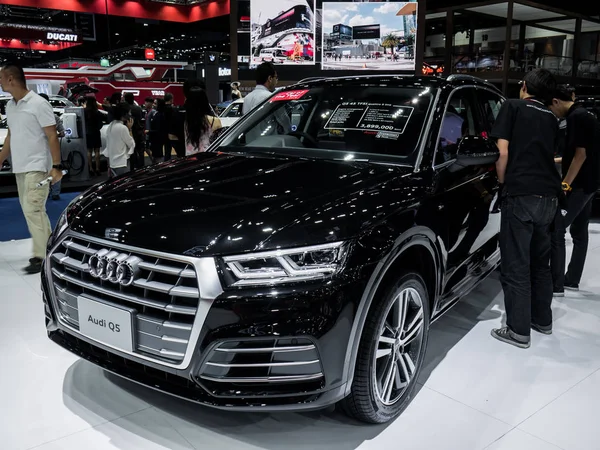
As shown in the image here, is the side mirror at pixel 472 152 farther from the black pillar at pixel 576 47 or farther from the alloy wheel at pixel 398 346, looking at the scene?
the black pillar at pixel 576 47

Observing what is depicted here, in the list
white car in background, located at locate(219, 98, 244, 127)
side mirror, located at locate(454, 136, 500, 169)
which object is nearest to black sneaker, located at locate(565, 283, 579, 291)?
side mirror, located at locate(454, 136, 500, 169)

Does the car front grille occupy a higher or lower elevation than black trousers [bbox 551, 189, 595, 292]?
higher

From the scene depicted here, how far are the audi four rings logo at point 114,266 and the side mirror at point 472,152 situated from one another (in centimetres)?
159

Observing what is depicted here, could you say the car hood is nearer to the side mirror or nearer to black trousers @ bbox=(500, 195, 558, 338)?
the side mirror

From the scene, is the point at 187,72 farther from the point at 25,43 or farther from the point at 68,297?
the point at 68,297

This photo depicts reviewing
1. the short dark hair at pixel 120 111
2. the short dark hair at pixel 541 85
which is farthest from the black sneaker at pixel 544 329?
the short dark hair at pixel 120 111

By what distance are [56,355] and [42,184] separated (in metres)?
1.81

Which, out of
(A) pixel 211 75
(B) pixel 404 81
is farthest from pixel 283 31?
(A) pixel 211 75

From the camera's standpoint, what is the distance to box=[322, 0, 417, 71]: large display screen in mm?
8133

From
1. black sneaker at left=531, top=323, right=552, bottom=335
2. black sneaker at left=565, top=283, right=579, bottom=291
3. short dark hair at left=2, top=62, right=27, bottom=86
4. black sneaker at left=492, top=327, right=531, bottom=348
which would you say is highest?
short dark hair at left=2, top=62, right=27, bottom=86

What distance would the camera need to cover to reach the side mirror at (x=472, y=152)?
256cm

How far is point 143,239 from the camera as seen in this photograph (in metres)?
1.89

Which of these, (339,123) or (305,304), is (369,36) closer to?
(339,123)

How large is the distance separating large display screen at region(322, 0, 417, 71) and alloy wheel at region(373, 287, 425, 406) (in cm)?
647
